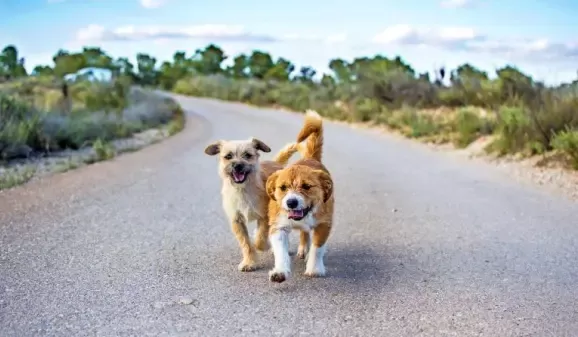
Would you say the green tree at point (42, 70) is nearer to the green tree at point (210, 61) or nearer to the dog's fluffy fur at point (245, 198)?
the green tree at point (210, 61)

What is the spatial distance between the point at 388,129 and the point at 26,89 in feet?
75.1

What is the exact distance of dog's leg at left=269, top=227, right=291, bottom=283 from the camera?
650cm

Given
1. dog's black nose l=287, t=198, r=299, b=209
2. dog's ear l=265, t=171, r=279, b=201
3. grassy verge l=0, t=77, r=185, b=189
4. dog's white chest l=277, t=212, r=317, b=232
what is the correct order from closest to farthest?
dog's black nose l=287, t=198, r=299, b=209, dog's white chest l=277, t=212, r=317, b=232, dog's ear l=265, t=171, r=279, b=201, grassy verge l=0, t=77, r=185, b=189

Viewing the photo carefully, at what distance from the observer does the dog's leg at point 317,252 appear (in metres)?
6.94

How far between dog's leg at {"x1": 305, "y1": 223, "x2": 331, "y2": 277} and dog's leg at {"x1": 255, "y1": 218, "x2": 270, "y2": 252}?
497 millimetres

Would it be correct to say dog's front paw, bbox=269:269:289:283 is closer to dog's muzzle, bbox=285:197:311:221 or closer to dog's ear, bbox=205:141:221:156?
dog's muzzle, bbox=285:197:311:221

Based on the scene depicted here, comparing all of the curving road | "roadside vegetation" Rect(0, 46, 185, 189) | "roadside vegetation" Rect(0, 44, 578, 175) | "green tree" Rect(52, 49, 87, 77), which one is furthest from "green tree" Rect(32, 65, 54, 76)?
the curving road

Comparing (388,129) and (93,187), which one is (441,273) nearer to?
(93,187)

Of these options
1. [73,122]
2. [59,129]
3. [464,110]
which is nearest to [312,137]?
[59,129]

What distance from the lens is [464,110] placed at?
22.2 metres

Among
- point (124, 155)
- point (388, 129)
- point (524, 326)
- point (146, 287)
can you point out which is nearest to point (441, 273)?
point (524, 326)

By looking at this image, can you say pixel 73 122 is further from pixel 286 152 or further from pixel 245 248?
pixel 245 248

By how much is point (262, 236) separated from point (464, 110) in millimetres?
15797

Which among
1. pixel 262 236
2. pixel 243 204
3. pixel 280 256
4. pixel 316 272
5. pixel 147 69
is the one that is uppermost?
pixel 243 204
